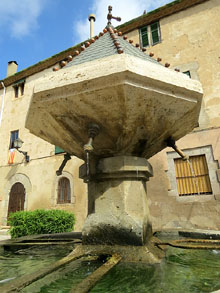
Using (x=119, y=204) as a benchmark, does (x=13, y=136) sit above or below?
above

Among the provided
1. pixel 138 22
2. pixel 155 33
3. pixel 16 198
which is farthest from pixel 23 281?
pixel 138 22

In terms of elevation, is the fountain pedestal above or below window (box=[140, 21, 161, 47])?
below

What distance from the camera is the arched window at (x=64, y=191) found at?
9.41m

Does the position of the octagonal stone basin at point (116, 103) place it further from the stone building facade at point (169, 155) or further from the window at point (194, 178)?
the window at point (194, 178)

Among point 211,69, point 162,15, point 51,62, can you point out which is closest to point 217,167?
point 211,69

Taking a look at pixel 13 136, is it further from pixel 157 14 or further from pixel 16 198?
pixel 157 14

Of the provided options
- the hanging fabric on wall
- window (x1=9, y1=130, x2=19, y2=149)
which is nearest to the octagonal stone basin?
the hanging fabric on wall

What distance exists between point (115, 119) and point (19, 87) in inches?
501

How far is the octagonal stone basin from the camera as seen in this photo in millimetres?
1871

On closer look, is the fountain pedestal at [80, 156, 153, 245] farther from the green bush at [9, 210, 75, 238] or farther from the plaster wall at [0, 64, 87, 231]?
the plaster wall at [0, 64, 87, 231]

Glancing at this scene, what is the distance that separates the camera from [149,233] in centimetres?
252

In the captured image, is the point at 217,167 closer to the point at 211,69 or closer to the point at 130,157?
the point at 211,69

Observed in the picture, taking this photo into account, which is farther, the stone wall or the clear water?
the stone wall

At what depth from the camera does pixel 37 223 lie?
21.3 feet
